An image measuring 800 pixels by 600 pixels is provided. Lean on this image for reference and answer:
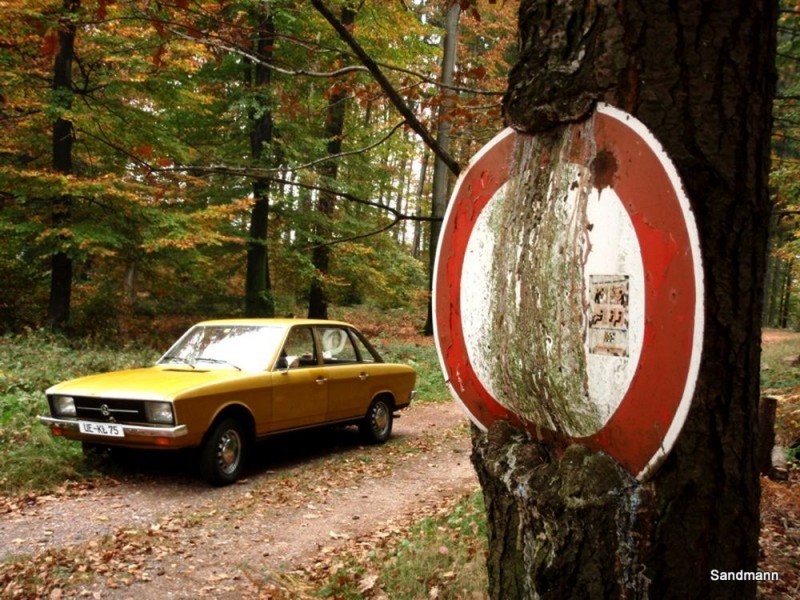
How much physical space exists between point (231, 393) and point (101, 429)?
4.34ft

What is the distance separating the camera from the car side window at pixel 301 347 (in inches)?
328

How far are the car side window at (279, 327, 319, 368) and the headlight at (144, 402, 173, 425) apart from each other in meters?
1.80

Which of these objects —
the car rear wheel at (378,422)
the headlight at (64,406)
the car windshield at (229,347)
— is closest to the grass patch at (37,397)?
the headlight at (64,406)

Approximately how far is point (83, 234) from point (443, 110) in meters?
10.9

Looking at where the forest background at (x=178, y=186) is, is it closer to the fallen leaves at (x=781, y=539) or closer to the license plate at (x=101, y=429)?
the license plate at (x=101, y=429)

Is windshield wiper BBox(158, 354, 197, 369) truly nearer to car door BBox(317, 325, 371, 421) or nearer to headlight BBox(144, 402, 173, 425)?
headlight BBox(144, 402, 173, 425)

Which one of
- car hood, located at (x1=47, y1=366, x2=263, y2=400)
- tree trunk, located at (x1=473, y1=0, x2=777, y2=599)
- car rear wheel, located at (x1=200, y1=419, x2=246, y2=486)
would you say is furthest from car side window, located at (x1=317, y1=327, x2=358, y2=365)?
tree trunk, located at (x1=473, y1=0, x2=777, y2=599)

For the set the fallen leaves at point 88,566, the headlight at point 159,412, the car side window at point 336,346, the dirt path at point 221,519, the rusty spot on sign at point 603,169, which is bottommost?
the dirt path at point 221,519

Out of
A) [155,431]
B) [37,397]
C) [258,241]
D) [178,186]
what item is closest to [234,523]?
[155,431]

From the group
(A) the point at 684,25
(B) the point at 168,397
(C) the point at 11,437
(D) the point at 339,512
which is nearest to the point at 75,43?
(C) the point at 11,437

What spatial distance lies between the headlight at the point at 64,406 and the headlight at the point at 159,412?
98 centimetres

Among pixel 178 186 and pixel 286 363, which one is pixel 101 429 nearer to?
pixel 286 363

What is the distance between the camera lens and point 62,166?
14.1 metres

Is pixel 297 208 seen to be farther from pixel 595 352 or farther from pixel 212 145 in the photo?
pixel 595 352
